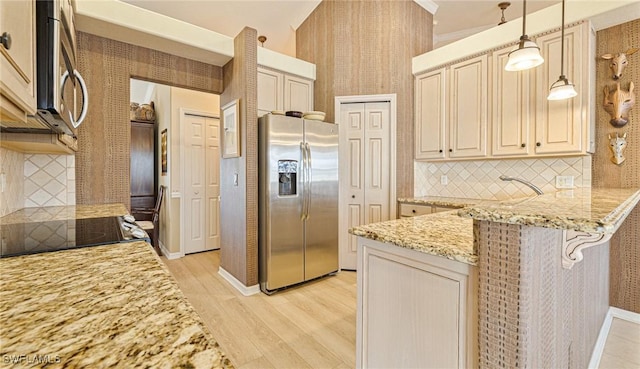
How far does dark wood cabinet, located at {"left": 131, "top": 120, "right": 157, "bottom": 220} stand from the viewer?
180 inches

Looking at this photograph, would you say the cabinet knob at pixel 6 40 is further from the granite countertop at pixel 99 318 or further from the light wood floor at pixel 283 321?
the light wood floor at pixel 283 321

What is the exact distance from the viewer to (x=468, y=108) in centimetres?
311

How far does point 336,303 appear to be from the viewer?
8.54ft

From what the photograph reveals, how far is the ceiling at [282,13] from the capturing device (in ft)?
11.5

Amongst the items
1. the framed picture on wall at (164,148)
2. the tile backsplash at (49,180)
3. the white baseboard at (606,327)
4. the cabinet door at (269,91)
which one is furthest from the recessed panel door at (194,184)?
the white baseboard at (606,327)

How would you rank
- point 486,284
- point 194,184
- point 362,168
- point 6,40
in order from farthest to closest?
point 194,184
point 362,168
point 486,284
point 6,40

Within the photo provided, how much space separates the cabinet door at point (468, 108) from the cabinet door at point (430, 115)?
102mm

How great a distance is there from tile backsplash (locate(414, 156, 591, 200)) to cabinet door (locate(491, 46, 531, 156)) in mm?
310

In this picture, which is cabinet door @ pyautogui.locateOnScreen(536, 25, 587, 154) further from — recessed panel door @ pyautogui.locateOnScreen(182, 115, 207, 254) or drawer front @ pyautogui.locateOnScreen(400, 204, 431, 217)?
recessed panel door @ pyautogui.locateOnScreen(182, 115, 207, 254)

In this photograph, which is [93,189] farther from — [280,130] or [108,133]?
[280,130]

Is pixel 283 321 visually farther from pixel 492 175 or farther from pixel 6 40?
pixel 492 175

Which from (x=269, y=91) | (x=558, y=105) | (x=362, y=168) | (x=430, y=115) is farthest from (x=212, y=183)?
(x=558, y=105)

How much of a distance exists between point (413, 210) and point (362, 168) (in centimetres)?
77

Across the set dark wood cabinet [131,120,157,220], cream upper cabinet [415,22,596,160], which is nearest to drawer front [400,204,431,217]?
cream upper cabinet [415,22,596,160]
